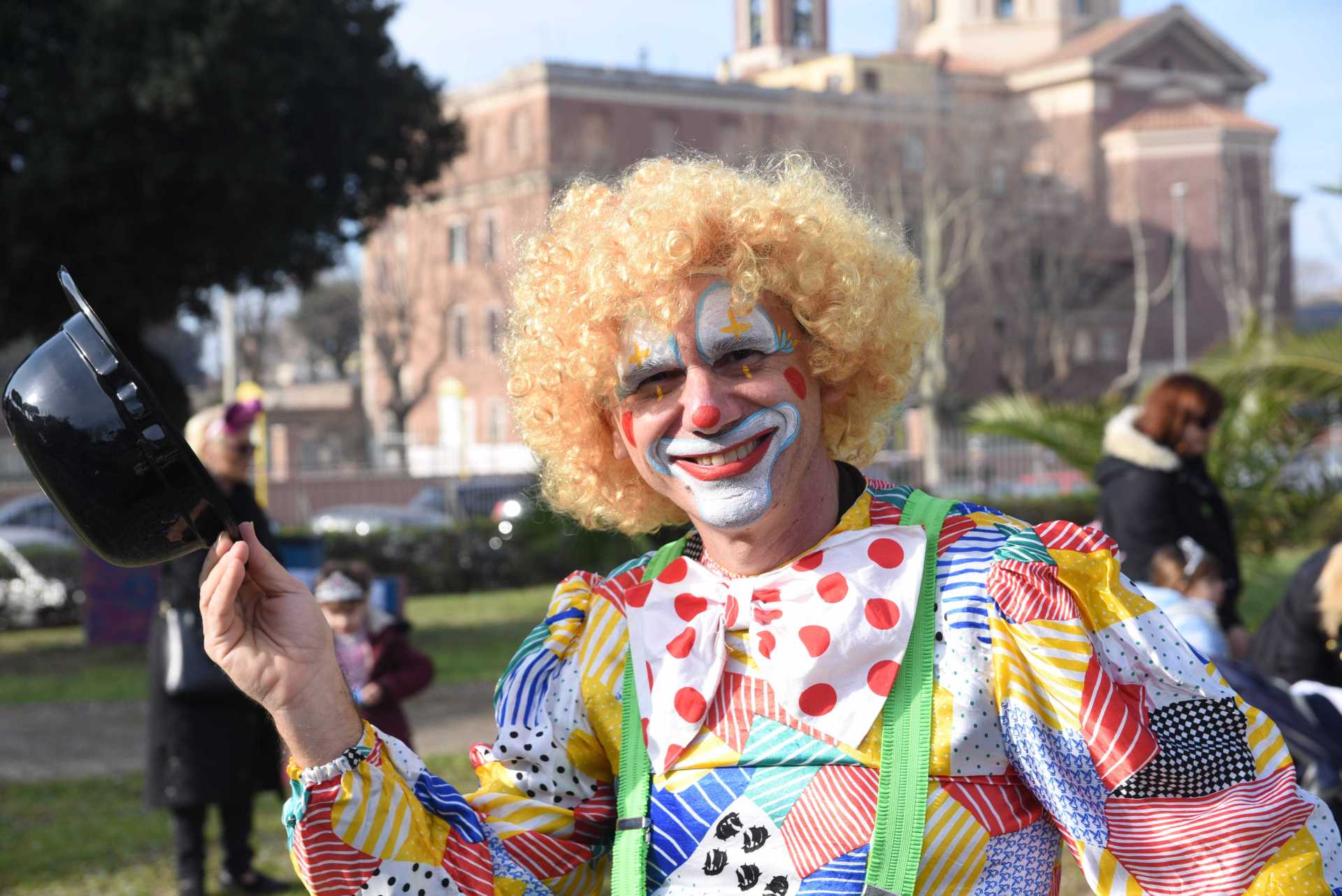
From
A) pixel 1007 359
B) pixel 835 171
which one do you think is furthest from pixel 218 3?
pixel 1007 359

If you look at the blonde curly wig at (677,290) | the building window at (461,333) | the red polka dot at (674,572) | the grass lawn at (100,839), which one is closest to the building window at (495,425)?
the building window at (461,333)

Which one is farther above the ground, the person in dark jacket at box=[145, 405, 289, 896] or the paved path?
the person in dark jacket at box=[145, 405, 289, 896]

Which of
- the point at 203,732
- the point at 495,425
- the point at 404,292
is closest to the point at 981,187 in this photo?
the point at 404,292

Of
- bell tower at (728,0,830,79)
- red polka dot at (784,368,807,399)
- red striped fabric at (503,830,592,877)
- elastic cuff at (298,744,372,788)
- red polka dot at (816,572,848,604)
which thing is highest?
bell tower at (728,0,830,79)

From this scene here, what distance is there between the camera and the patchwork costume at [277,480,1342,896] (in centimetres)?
175

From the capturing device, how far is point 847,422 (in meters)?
2.18

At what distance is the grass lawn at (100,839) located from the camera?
5945mm

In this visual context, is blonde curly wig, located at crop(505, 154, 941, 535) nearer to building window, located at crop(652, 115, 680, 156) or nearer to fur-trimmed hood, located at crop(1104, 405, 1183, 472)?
fur-trimmed hood, located at crop(1104, 405, 1183, 472)

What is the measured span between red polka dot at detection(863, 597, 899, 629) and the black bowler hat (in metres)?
0.83

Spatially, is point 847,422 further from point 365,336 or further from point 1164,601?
point 365,336

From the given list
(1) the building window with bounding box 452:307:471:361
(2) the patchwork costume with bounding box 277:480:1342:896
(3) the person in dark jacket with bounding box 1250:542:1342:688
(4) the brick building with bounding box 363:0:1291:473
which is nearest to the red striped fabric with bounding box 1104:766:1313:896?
(2) the patchwork costume with bounding box 277:480:1342:896

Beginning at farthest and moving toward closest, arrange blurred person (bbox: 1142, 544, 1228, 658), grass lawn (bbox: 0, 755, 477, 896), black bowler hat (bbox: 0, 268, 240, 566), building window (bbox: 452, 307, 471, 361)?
building window (bbox: 452, 307, 471, 361)
grass lawn (bbox: 0, 755, 477, 896)
blurred person (bbox: 1142, 544, 1228, 658)
black bowler hat (bbox: 0, 268, 240, 566)

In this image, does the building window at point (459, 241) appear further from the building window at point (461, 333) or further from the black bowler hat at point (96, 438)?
the black bowler hat at point (96, 438)

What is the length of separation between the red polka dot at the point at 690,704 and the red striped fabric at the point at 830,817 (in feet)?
0.54
